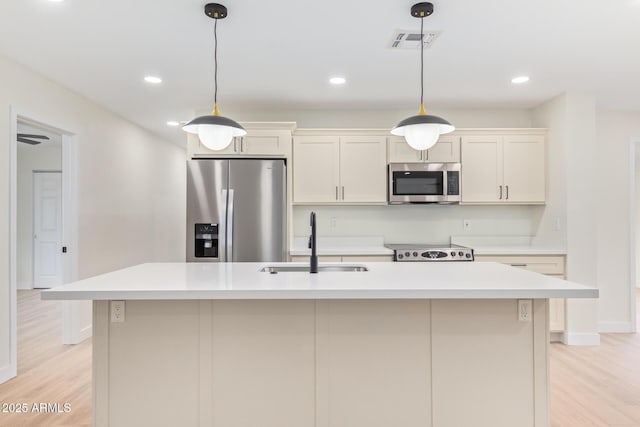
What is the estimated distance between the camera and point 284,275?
2.12 meters

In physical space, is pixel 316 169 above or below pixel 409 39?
below

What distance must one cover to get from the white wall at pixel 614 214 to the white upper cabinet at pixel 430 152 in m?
1.75

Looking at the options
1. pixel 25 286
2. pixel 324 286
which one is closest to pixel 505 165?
pixel 324 286

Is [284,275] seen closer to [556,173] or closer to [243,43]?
[243,43]

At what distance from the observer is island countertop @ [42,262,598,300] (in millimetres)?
1702

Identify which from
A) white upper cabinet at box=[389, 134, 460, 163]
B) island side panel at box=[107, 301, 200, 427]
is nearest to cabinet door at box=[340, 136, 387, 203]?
white upper cabinet at box=[389, 134, 460, 163]

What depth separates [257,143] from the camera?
13.1 ft

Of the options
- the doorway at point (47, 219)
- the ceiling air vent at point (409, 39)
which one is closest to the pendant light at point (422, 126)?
the ceiling air vent at point (409, 39)

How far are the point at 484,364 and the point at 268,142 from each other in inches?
113

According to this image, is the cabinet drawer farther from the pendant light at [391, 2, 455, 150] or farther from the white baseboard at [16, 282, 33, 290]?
the white baseboard at [16, 282, 33, 290]

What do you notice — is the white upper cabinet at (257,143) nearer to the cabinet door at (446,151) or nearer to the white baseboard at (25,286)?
the cabinet door at (446,151)

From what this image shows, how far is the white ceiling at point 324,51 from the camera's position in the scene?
233 centimetres

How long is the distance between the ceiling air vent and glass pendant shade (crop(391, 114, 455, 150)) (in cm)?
73

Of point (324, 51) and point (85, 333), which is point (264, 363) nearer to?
point (324, 51)
